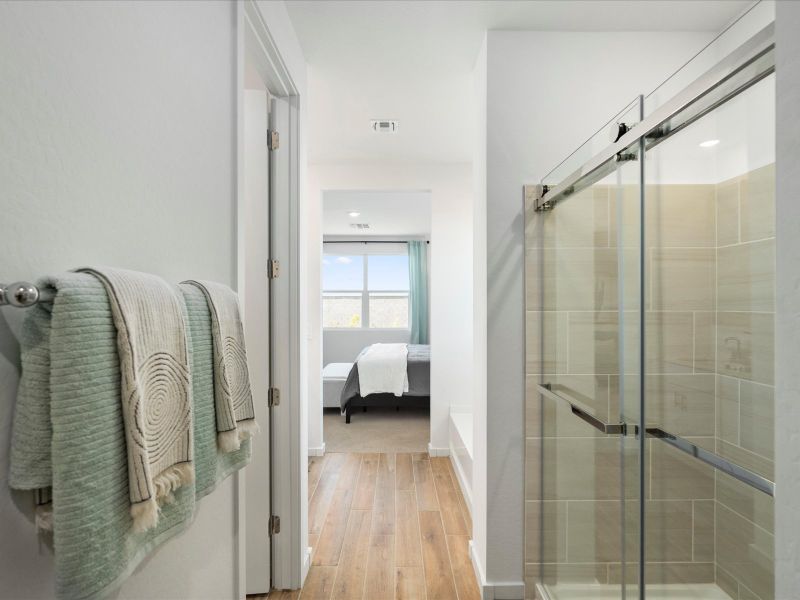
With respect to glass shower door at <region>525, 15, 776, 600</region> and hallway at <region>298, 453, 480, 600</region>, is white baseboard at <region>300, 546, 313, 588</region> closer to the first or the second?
hallway at <region>298, 453, 480, 600</region>

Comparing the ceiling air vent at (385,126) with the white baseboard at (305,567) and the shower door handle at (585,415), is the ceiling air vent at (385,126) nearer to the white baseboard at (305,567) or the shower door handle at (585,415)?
the shower door handle at (585,415)

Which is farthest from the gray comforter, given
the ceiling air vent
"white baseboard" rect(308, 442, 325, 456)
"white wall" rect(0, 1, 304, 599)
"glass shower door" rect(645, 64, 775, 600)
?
"glass shower door" rect(645, 64, 775, 600)

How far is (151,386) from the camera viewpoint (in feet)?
2.06

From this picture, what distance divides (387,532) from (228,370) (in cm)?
210

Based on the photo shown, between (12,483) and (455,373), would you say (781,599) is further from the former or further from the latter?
(455,373)

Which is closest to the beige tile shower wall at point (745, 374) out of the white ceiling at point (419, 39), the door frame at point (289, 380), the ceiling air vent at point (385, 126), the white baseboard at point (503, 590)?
the white baseboard at point (503, 590)

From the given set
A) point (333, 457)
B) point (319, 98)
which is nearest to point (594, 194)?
point (319, 98)

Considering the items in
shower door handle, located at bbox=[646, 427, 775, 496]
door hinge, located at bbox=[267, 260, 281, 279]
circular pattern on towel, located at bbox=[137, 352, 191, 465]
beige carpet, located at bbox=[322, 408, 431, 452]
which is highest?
door hinge, located at bbox=[267, 260, 281, 279]

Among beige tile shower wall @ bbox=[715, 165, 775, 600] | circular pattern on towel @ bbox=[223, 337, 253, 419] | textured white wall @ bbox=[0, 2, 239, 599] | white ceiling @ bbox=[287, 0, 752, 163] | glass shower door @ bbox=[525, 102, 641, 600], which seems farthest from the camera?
white ceiling @ bbox=[287, 0, 752, 163]

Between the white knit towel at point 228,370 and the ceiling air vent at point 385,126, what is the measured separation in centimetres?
237

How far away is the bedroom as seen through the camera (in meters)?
4.94

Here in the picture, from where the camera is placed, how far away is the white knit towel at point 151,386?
56 cm

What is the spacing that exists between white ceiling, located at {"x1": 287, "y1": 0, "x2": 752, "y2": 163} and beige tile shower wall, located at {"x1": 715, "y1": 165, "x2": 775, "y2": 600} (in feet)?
4.61

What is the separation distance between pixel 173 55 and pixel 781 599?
123 centimetres
